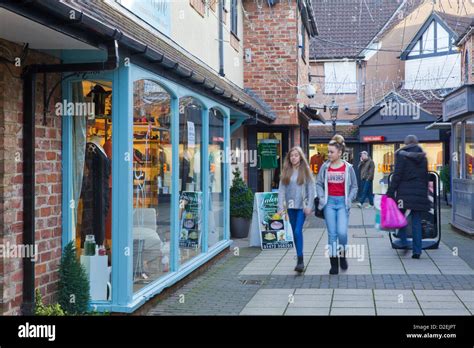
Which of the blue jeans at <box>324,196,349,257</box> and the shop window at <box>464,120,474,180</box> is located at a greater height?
the shop window at <box>464,120,474,180</box>

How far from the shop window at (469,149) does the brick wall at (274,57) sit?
4.69m

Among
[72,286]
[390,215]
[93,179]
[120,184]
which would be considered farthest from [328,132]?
[72,286]

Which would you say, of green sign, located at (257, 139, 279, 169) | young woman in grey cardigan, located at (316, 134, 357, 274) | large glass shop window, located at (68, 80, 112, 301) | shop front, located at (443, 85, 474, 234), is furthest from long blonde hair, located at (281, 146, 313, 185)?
green sign, located at (257, 139, 279, 169)

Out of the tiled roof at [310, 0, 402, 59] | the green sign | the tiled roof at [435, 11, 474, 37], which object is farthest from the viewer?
the tiled roof at [310, 0, 402, 59]

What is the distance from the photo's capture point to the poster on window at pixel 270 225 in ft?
38.9

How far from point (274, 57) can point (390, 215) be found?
8062mm

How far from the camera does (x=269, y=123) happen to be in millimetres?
16484

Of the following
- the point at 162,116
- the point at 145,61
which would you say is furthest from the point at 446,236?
the point at 145,61

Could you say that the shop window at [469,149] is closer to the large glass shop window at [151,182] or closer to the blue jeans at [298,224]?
the blue jeans at [298,224]

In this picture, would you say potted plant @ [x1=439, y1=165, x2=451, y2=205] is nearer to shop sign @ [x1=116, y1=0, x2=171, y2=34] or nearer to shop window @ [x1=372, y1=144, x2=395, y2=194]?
shop window @ [x1=372, y1=144, x2=395, y2=194]

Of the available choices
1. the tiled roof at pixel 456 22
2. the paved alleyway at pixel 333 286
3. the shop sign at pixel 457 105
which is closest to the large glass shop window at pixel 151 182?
the paved alleyway at pixel 333 286

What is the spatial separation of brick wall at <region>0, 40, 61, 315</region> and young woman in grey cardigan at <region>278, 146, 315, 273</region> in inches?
146

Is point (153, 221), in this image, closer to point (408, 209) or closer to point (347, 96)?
point (408, 209)

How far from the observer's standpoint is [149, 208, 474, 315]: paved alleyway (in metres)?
6.94
